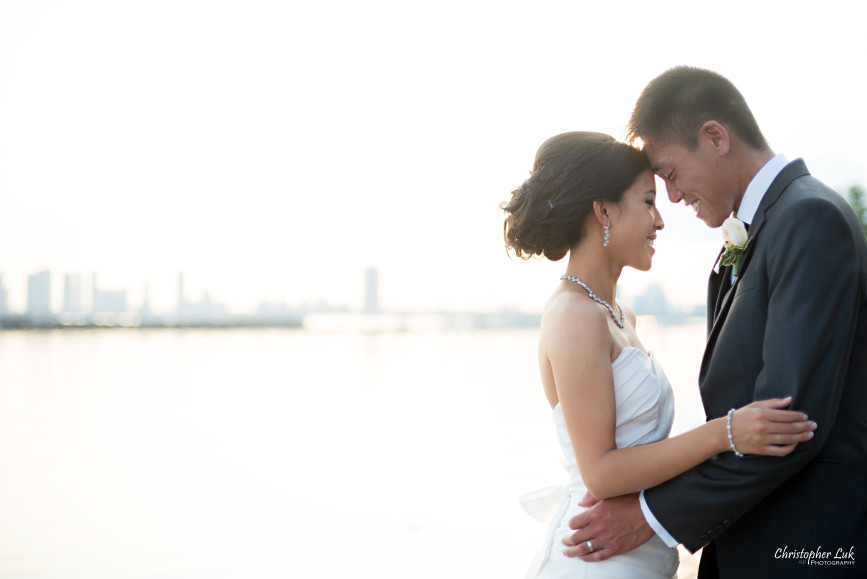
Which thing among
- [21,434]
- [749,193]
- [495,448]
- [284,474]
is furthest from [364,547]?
[21,434]

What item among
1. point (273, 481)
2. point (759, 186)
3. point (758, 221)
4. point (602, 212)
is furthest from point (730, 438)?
point (273, 481)

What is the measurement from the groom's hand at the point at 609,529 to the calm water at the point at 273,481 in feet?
10.7

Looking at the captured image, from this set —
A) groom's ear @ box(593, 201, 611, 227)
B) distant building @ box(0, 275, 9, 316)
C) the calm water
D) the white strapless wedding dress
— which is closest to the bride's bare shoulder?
the white strapless wedding dress

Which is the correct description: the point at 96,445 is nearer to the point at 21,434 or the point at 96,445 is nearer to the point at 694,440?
the point at 21,434

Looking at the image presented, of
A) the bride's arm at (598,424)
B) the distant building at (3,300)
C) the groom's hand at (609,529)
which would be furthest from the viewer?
the distant building at (3,300)

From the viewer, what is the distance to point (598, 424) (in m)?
2.12

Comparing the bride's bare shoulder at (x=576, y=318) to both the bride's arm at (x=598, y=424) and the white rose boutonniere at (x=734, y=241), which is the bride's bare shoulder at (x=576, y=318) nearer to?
the bride's arm at (x=598, y=424)

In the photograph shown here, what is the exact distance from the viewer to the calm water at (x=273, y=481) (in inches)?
223

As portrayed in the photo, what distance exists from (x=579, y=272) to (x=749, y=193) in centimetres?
54

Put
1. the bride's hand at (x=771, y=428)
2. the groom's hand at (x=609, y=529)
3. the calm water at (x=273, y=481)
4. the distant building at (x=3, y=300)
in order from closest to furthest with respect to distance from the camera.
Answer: the bride's hand at (x=771, y=428) < the groom's hand at (x=609, y=529) < the calm water at (x=273, y=481) < the distant building at (x=3, y=300)

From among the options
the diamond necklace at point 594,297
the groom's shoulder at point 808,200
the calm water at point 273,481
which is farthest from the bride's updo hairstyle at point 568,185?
the calm water at point 273,481

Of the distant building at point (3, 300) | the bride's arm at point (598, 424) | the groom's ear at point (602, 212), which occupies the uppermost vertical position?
the groom's ear at point (602, 212)

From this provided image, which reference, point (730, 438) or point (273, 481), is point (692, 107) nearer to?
point (730, 438)

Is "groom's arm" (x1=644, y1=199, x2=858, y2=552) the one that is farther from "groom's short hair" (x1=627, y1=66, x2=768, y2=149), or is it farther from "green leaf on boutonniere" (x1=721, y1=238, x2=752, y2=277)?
"groom's short hair" (x1=627, y1=66, x2=768, y2=149)
